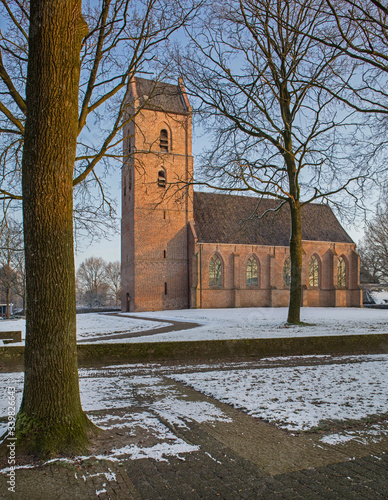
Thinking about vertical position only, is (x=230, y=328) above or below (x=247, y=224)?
below

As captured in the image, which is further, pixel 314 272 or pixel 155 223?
pixel 314 272

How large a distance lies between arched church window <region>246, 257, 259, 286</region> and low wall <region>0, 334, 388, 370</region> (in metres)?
26.7

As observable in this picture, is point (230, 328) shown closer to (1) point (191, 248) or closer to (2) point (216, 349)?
(2) point (216, 349)

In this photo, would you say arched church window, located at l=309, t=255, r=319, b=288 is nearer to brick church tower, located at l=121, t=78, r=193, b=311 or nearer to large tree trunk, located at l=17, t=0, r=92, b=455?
brick church tower, located at l=121, t=78, r=193, b=311

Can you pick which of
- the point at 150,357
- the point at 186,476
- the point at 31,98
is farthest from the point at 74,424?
the point at 150,357

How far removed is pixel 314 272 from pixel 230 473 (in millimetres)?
38787

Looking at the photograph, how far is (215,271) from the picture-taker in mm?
35812

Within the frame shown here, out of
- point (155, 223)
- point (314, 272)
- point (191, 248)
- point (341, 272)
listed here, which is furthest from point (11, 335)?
point (341, 272)

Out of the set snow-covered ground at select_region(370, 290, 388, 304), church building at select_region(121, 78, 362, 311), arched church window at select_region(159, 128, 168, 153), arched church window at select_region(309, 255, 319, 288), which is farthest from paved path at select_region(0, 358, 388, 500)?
snow-covered ground at select_region(370, 290, 388, 304)

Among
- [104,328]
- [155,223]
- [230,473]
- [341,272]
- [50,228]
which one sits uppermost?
[155,223]

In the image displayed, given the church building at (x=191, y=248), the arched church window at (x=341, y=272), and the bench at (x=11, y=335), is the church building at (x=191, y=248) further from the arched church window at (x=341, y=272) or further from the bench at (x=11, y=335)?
the bench at (x=11, y=335)

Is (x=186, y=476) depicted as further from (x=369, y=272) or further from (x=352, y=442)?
(x=369, y=272)

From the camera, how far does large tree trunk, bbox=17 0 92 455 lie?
407 cm

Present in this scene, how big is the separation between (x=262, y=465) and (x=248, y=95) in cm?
1416
